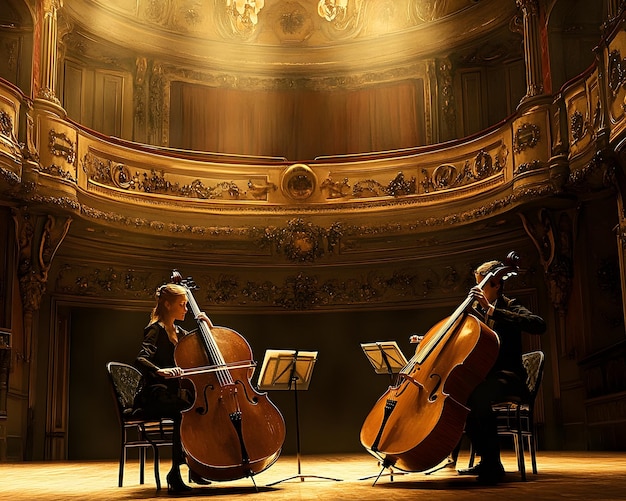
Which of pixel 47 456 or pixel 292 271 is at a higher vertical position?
pixel 292 271

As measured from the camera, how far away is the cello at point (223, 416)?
4602mm

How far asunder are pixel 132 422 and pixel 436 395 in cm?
201

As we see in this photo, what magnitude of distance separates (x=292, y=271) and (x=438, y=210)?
97.1 inches

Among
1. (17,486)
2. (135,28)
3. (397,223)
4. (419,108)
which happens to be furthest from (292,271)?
(17,486)

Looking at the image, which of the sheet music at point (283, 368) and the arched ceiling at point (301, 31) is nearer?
the sheet music at point (283, 368)

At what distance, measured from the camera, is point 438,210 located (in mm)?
12352

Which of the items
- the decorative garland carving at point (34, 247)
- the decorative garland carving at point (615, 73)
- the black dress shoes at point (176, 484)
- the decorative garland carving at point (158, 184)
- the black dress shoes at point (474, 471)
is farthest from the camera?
the decorative garland carving at point (158, 184)

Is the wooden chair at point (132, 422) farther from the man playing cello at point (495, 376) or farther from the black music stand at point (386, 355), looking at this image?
the man playing cello at point (495, 376)

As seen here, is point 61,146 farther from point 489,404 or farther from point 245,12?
point 489,404

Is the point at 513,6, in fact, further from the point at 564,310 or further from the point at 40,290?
the point at 40,290

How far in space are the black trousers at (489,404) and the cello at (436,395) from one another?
304 millimetres

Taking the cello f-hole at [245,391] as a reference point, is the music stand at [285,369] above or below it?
above

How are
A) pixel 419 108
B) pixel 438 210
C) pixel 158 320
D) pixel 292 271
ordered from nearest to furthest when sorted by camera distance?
pixel 158 320
pixel 438 210
pixel 292 271
pixel 419 108

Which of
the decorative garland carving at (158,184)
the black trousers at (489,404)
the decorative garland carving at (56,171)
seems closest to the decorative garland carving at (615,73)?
the black trousers at (489,404)
